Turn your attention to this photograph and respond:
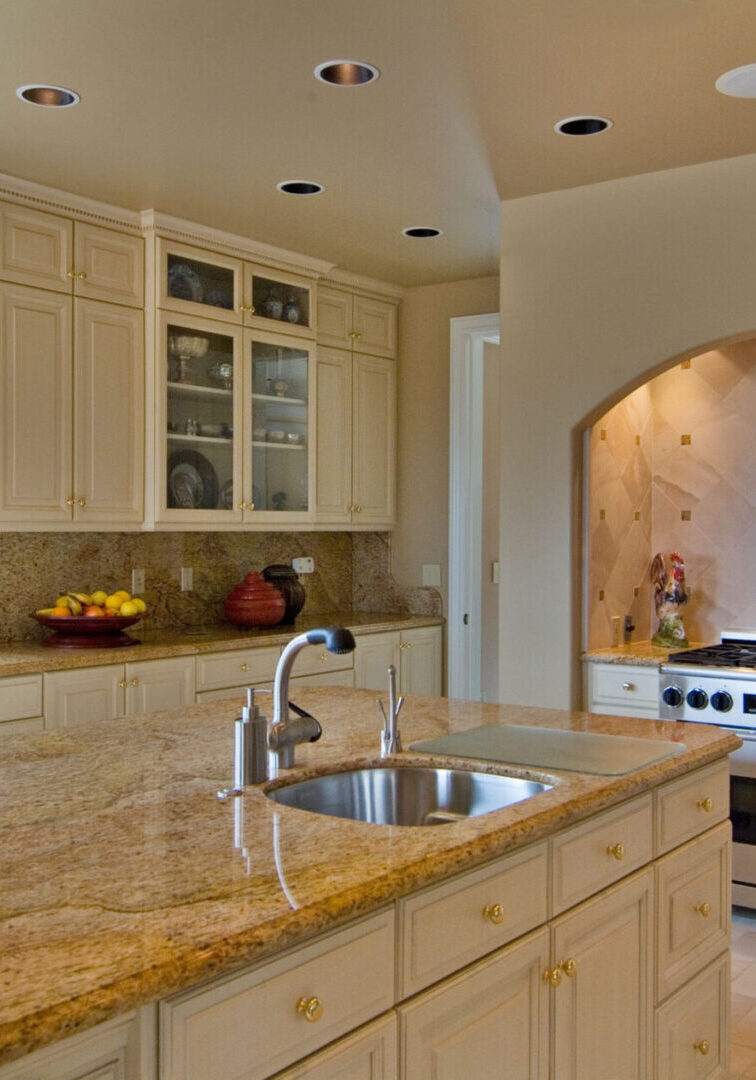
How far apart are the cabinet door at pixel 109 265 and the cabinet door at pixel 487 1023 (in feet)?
10.2

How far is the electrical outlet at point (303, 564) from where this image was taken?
5508 mm

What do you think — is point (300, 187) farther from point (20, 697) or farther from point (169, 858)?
point (169, 858)

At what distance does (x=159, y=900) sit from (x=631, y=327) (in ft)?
9.80

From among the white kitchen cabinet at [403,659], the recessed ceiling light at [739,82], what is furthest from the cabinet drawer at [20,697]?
the recessed ceiling light at [739,82]

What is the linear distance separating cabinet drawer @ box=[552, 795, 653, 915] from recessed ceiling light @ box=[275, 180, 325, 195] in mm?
2622

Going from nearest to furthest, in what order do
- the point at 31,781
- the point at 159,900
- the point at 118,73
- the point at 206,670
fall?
the point at 159,900
the point at 31,781
the point at 118,73
the point at 206,670

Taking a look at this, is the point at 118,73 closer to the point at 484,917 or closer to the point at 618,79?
the point at 618,79

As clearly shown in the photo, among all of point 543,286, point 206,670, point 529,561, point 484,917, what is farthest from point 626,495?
point 484,917

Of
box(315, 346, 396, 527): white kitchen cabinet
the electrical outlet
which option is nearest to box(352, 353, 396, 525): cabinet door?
box(315, 346, 396, 527): white kitchen cabinet

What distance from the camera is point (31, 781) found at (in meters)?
1.97

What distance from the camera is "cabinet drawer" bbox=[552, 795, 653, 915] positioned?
1896 mm

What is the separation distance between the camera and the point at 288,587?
5000 mm

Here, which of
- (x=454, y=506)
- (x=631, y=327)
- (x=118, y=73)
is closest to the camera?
(x=118, y=73)

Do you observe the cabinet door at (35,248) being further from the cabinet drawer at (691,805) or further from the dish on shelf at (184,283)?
the cabinet drawer at (691,805)
